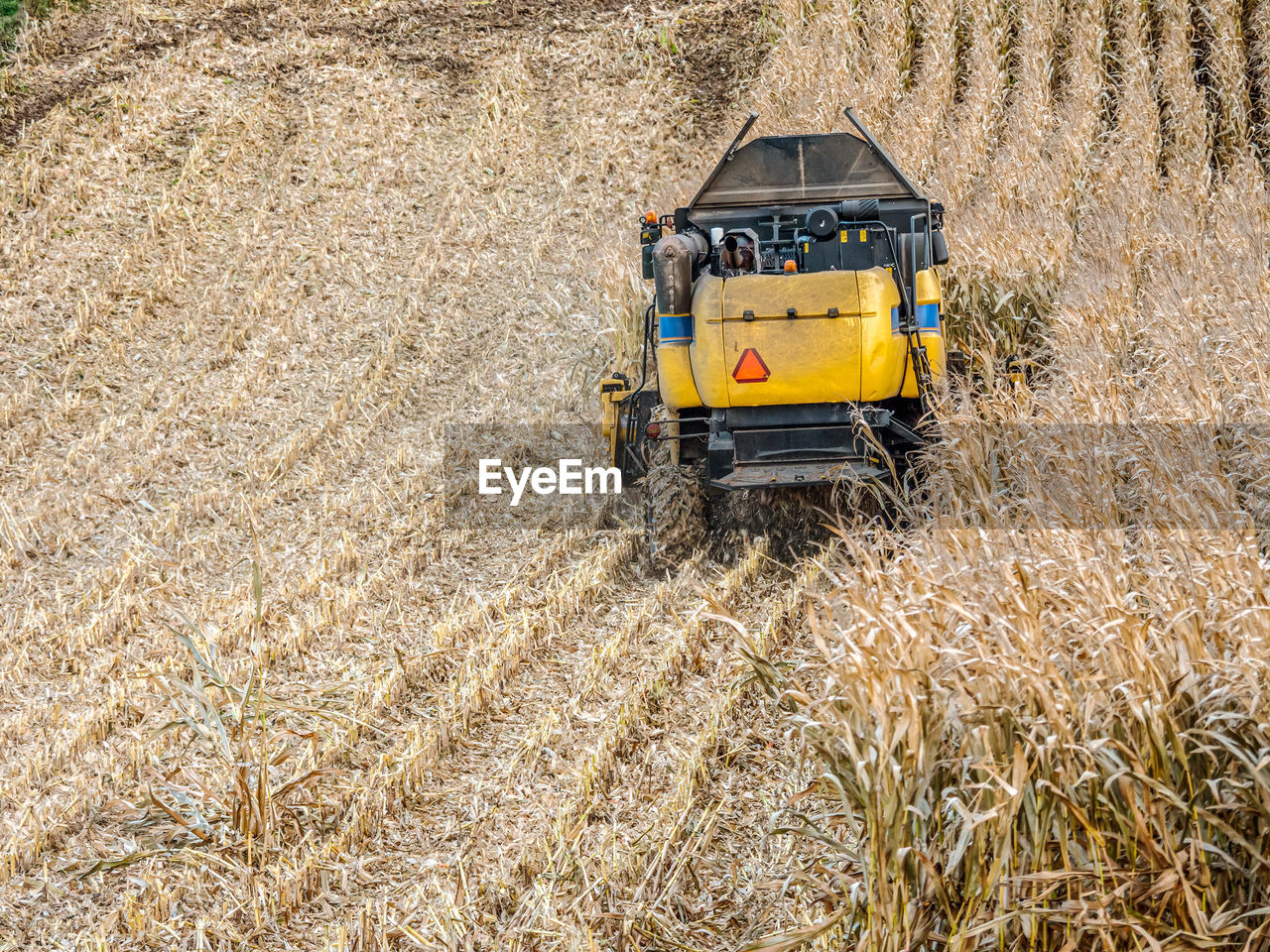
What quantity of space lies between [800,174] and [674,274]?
4.35ft

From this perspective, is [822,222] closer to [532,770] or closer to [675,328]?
[675,328]

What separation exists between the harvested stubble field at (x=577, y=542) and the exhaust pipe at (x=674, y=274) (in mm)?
1358

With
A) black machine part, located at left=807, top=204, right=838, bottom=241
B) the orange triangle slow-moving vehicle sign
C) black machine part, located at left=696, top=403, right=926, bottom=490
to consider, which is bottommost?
black machine part, located at left=696, top=403, right=926, bottom=490

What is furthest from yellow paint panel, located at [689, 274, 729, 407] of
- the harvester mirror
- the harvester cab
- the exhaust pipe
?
the harvester mirror

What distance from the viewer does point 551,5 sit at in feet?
51.1

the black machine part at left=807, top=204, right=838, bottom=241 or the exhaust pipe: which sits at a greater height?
the black machine part at left=807, top=204, right=838, bottom=241

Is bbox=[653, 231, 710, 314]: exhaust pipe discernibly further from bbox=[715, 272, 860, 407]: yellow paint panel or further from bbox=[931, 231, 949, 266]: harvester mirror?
bbox=[931, 231, 949, 266]: harvester mirror

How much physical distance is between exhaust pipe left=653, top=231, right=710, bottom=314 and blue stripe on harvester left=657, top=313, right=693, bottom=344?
29 millimetres

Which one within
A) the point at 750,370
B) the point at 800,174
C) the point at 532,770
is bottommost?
the point at 532,770

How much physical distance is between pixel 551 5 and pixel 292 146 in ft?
15.5

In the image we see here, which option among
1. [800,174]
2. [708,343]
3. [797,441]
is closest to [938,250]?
[800,174]

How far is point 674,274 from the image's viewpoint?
17.7 ft

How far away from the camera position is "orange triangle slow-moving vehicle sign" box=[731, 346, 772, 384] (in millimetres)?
5098

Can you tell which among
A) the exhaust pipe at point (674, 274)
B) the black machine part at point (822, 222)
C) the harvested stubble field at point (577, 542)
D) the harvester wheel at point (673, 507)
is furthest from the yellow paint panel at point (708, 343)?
the harvested stubble field at point (577, 542)
